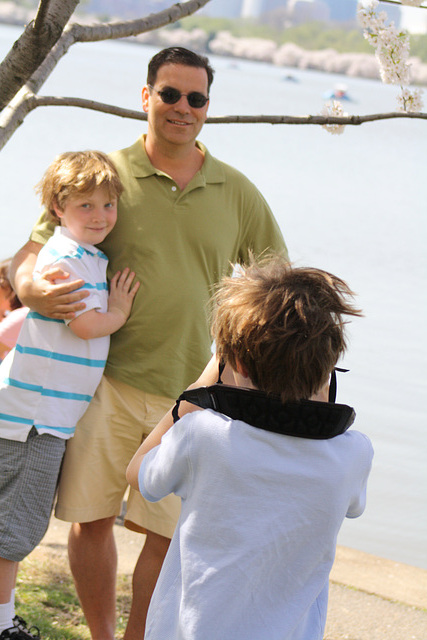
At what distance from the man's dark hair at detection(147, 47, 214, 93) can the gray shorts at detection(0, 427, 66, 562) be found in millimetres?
1287

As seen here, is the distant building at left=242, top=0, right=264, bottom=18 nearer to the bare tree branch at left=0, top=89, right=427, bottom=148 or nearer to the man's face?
the man's face

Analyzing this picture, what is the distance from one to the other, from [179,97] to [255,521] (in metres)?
1.66

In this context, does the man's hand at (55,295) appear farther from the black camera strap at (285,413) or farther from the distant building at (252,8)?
the distant building at (252,8)

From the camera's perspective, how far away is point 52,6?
7.52 feet

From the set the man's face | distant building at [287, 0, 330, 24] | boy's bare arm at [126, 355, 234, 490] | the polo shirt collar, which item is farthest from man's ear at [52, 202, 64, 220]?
distant building at [287, 0, 330, 24]

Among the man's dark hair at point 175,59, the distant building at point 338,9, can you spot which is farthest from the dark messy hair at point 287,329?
the distant building at point 338,9

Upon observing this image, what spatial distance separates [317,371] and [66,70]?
104ft

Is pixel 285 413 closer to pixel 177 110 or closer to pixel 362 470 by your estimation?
pixel 362 470

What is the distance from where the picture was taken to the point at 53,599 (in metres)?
3.41

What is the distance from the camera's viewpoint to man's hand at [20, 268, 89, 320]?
2.67 metres

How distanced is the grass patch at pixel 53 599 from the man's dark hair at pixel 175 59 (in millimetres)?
1992

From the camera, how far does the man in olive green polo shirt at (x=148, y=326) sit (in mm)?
2822

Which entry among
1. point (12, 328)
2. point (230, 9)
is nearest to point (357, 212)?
point (12, 328)

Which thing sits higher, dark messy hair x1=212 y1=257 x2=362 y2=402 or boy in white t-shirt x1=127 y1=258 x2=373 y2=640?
dark messy hair x1=212 y1=257 x2=362 y2=402
